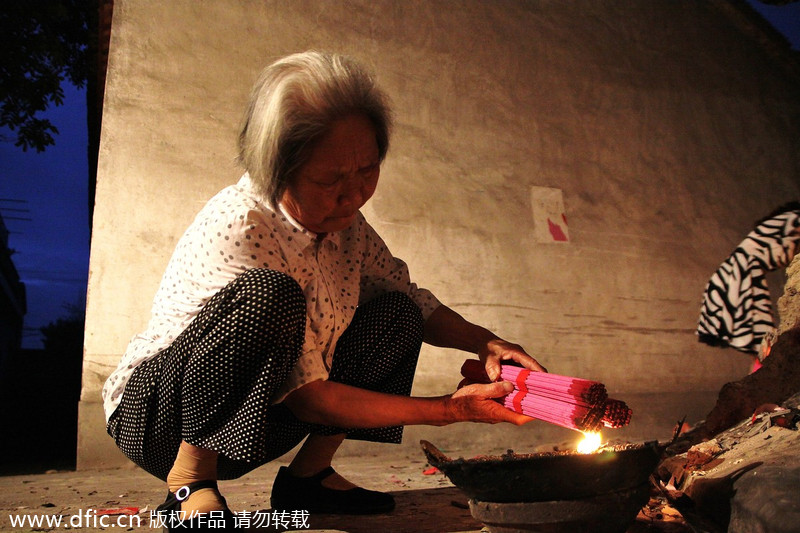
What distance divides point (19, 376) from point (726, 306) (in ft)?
44.4

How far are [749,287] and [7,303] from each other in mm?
22069

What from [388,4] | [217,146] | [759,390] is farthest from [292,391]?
[388,4]

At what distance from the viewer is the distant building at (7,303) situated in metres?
18.5

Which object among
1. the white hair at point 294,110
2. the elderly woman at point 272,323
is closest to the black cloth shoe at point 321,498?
the elderly woman at point 272,323

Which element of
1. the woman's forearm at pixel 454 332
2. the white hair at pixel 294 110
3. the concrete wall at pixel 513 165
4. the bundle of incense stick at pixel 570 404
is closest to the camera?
the bundle of incense stick at pixel 570 404

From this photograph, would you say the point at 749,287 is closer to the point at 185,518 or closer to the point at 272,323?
the point at 272,323

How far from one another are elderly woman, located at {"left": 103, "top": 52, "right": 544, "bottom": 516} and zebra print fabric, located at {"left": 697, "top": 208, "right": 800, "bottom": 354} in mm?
3367

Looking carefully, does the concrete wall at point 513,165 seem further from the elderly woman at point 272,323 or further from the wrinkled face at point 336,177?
the wrinkled face at point 336,177

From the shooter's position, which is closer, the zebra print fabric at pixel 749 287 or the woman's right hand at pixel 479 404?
the woman's right hand at pixel 479 404

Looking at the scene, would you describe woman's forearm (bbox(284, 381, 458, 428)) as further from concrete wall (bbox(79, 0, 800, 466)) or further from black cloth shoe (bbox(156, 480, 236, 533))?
concrete wall (bbox(79, 0, 800, 466))

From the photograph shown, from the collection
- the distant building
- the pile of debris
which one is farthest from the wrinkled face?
the distant building

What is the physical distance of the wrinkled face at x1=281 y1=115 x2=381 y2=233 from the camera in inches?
66.1

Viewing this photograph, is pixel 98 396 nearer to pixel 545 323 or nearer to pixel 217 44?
pixel 217 44

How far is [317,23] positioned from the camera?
421 centimetres
